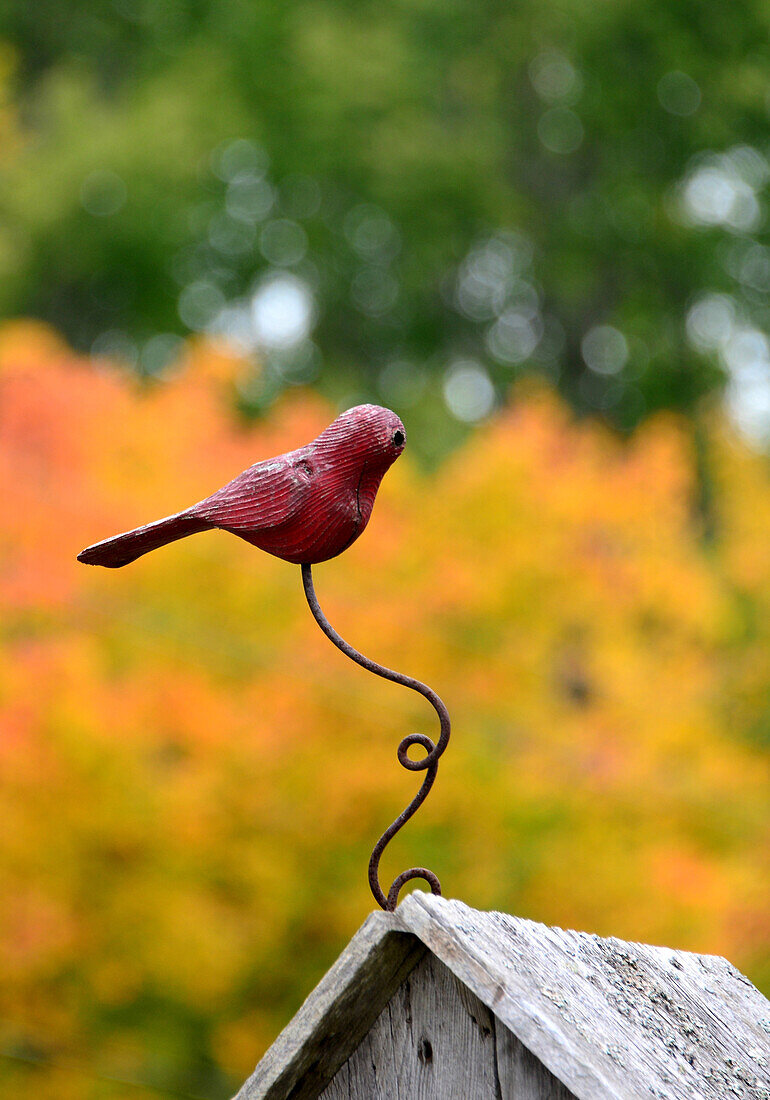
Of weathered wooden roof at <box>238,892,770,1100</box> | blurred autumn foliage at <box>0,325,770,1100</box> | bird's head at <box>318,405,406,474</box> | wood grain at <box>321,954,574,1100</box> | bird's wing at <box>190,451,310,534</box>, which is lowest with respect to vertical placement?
blurred autumn foliage at <box>0,325,770,1100</box>

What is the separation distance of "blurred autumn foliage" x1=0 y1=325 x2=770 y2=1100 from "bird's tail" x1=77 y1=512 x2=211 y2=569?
385cm

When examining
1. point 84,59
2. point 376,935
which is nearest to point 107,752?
point 376,935

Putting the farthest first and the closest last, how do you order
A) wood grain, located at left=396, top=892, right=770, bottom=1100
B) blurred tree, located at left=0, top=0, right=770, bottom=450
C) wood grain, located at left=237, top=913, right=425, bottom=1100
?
blurred tree, located at left=0, top=0, right=770, bottom=450
wood grain, located at left=237, top=913, right=425, bottom=1100
wood grain, located at left=396, top=892, right=770, bottom=1100

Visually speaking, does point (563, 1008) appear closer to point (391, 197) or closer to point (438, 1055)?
point (438, 1055)

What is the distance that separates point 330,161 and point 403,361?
1.92 meters

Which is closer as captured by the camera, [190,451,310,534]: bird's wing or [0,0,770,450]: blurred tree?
[190,451,310,534]: bird's wing

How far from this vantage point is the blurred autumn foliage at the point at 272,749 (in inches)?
195

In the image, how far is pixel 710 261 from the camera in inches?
423

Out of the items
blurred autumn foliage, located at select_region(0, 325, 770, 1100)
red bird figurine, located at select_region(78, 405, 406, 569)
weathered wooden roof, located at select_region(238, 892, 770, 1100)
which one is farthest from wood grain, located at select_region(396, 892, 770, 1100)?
blurred autumn foliage, located at select_region(0, 325, 770, 1100)

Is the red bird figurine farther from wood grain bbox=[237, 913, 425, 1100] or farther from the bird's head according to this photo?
wood grain bbox=[237, 913, 425, 1100]

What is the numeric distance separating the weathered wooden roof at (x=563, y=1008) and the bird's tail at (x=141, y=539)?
1.19ft

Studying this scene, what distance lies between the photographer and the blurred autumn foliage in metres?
4.96

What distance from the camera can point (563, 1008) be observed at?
3.22ft

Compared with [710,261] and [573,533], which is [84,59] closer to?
[710,261]
